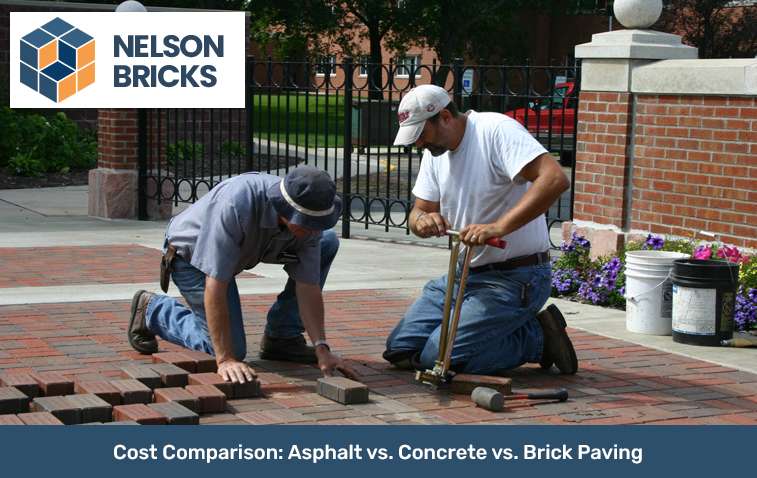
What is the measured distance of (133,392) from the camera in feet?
17.5

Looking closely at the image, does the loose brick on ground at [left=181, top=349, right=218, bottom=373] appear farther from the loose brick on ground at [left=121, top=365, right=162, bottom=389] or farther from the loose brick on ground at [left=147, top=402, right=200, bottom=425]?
the loose brick on ground at [left=147, top=402, right=200, bottom=425]

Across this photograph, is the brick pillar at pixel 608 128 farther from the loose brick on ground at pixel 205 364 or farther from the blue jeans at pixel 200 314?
the loose brick on ground at pixel 205 364

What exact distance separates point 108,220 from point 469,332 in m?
8.53

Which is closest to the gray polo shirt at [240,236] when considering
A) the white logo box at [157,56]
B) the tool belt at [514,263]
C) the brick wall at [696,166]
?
the tool belt at [514,263]

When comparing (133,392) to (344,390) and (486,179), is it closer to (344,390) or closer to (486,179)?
(344,390)

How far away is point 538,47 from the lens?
53.8m

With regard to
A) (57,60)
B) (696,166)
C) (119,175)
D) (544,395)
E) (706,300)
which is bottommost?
(544,395)

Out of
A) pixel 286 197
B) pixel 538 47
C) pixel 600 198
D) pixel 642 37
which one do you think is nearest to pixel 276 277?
pixel 600 198

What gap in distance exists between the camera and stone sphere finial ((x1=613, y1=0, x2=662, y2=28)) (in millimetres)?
9352

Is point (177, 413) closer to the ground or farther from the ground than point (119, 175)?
closer to the ground

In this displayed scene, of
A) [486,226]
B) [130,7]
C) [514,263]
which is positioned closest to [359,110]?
[130,7]

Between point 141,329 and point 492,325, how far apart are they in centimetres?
198

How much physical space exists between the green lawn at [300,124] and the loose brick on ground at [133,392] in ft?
23.1

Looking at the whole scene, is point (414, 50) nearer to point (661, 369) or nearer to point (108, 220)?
point (108, 220)
